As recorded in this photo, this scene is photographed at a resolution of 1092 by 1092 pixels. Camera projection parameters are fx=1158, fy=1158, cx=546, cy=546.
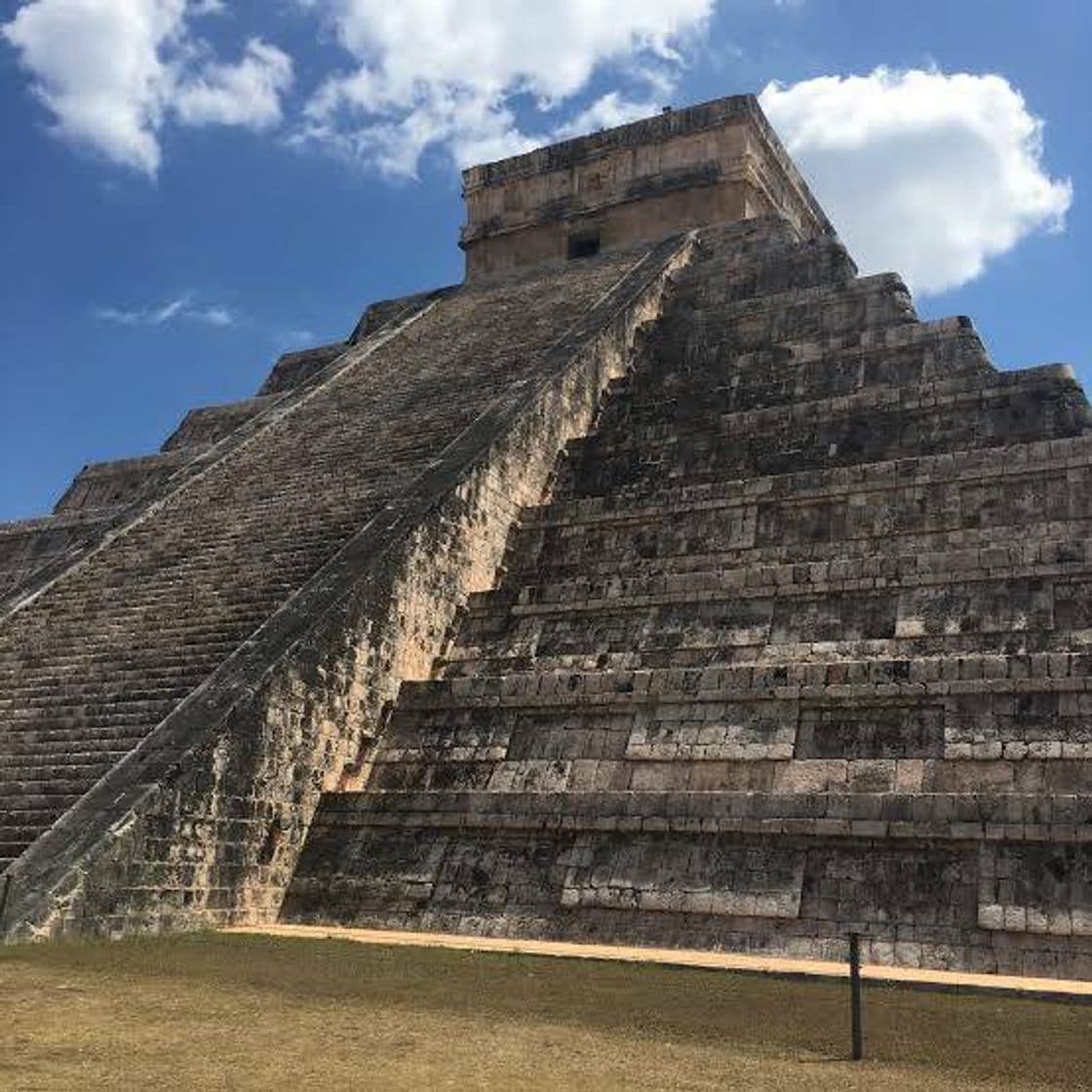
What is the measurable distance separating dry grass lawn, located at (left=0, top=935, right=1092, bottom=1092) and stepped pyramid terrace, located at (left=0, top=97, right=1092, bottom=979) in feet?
3.52

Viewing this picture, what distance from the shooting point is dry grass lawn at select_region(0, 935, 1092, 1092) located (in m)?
3.97

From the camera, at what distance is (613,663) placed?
8984 mm

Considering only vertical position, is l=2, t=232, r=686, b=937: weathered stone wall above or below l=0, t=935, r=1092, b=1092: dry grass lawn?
above

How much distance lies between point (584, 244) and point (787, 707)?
13.7 m

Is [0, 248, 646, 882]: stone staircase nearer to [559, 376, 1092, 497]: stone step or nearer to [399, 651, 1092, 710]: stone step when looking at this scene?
[399, 651, 1092, 710]: stone step

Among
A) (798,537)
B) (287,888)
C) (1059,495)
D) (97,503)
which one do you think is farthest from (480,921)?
(97,503)

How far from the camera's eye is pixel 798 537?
388 inches

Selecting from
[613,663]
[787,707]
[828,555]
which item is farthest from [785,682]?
[828,555]

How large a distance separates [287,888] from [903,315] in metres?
8.71

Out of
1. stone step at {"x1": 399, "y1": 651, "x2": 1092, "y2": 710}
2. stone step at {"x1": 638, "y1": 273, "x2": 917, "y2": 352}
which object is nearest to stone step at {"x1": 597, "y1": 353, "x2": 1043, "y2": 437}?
stone step at {"x1": 638, "y1": 273, "x2": 917, "y2": 352}

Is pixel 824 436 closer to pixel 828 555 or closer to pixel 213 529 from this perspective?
pixel 828 555

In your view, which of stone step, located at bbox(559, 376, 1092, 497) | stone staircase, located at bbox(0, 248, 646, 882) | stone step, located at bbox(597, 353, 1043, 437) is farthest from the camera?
stone step, located at bbox(597, 353, 1043, 437)

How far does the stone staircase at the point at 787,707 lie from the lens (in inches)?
259

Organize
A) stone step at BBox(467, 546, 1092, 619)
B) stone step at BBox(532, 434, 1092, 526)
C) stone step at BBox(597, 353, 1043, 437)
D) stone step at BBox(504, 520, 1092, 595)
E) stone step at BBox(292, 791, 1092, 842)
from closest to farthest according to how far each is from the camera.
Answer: stone step at BBox(292, 791, 1092, 842) → stone step at BBox(467, 546, 1092, 619) → stone step at BBox(504, 520, 1092, 595) → stone step at BBox(532, 434, 1092, 526) → stone step at BBox(597, 353, 1043, 437)
